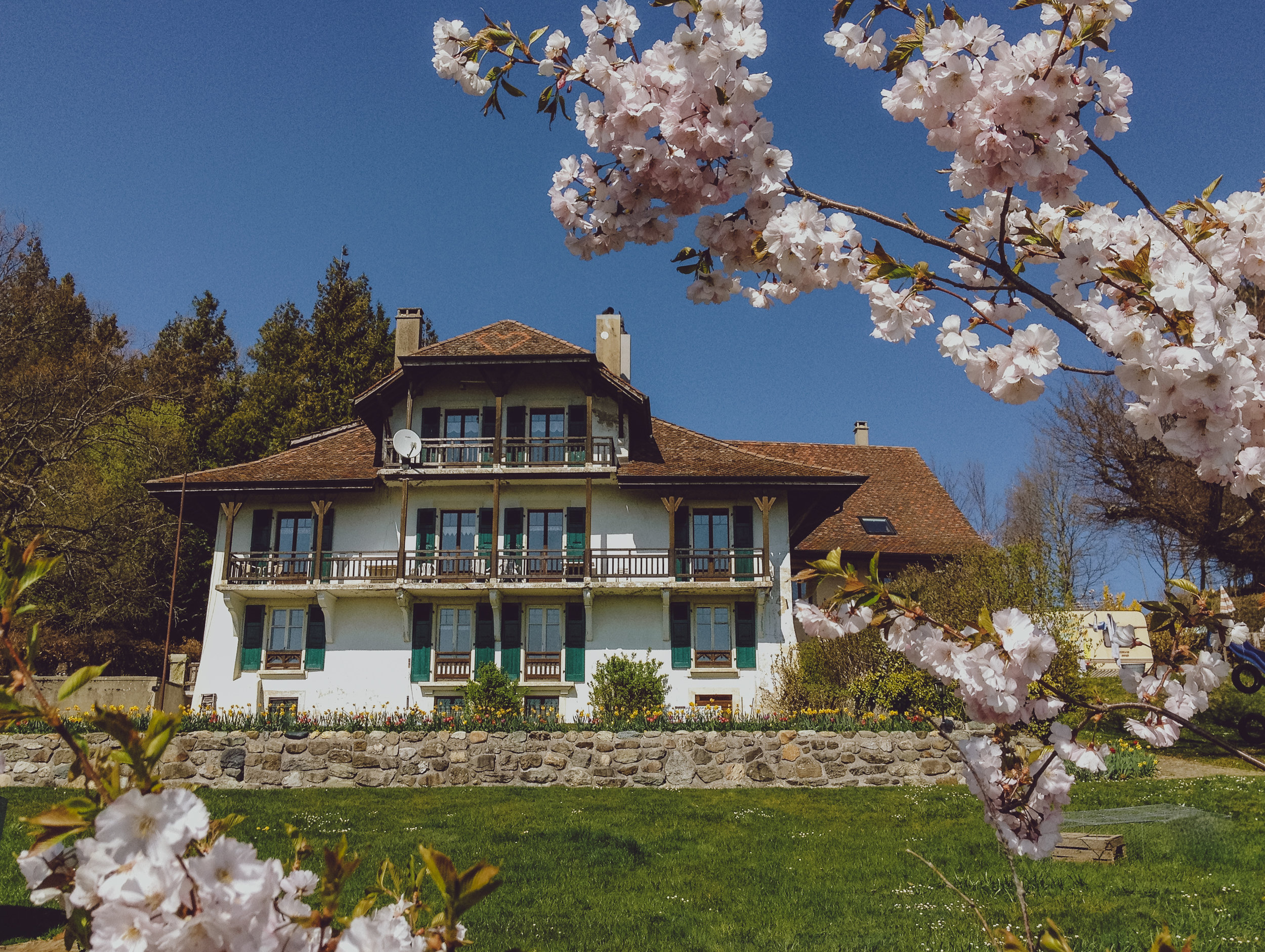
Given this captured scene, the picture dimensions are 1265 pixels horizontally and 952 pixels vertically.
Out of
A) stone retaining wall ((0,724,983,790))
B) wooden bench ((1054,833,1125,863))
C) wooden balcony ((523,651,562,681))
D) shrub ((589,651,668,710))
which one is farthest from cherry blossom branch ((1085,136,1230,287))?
wooden balcony ((523,651,562,681))

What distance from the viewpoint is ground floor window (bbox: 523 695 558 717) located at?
22.7m

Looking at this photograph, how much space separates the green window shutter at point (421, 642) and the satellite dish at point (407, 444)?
12.2 feet

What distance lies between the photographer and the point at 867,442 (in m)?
34.9

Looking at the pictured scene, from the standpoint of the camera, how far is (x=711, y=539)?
2403 cm

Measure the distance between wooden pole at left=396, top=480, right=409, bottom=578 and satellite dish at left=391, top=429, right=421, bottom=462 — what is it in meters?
0.68

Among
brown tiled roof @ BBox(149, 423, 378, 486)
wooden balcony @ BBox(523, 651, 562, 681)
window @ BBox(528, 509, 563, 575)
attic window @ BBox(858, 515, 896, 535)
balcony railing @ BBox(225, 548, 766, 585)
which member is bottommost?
wooden balcony @ BBox(523, 651, 562, 681)

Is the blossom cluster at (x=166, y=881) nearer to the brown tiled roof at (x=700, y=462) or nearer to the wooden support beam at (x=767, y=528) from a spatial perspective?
the wooden support beam at (x=767, y=528)

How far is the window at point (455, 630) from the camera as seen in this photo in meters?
23.4

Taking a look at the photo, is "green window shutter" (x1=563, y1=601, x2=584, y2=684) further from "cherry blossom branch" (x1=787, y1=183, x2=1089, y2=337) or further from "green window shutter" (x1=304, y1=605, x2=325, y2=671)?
"cherry blossom branch" (x1=787, y1=183, x2=1089, y2=337)

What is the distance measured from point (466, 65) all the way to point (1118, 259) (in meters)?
2.02

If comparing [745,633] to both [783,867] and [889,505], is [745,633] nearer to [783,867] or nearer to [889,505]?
[889,505]

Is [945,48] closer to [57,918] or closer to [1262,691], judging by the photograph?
[57,918]

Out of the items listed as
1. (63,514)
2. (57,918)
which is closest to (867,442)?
(63,514)

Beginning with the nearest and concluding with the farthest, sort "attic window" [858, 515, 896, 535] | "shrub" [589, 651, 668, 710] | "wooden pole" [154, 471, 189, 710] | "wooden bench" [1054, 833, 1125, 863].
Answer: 1. "wooden bench" [1054, 833, 1125, 863]
2. "wooden pole" [154, 471, 189, 710]
3. "shrub" [589, 651, 668, 710]
4. "attic window" [858, 515, 896, 535]
